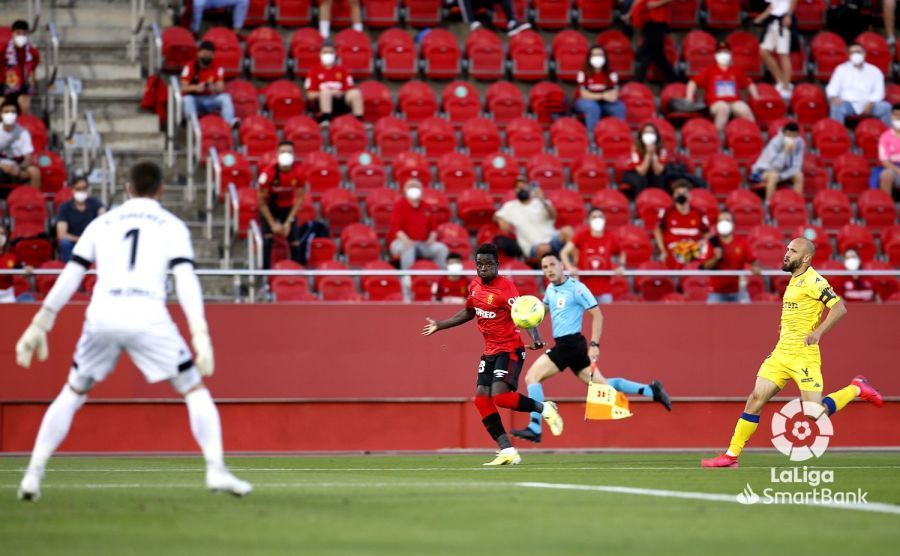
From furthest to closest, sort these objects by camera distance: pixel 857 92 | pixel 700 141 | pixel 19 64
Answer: pixel 857 92, pixel 700 141, pixel 19 64

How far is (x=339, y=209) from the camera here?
21.2 m

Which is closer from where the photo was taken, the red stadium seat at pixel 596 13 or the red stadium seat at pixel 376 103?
the red stadium seat at pixel 376 103

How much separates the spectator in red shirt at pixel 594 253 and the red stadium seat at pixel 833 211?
4.17m

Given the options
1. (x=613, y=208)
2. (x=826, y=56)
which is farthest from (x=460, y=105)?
(x=826, y=56)

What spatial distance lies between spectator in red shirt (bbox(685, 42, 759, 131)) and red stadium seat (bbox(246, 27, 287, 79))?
6948 mm

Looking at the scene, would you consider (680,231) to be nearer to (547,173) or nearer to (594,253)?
(594,253)

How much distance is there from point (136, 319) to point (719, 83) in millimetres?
16814

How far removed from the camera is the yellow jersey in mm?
13414

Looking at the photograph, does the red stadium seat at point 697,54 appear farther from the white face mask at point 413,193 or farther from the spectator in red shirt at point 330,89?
the white face mask at point 413,193

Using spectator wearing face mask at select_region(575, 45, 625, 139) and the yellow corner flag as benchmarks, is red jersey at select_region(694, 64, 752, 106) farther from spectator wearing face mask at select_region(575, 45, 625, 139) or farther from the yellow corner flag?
the yellow corner flag

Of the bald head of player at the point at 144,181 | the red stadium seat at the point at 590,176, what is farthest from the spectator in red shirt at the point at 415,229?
the bald head of player at the point at 144,181

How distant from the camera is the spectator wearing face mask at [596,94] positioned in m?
23.8

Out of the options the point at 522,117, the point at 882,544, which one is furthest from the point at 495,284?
the point at 522,117

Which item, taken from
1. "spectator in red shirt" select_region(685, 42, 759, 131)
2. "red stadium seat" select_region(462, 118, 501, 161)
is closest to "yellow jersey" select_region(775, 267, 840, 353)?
"red stadium seat" select_region(462, 118, 501, 161)
